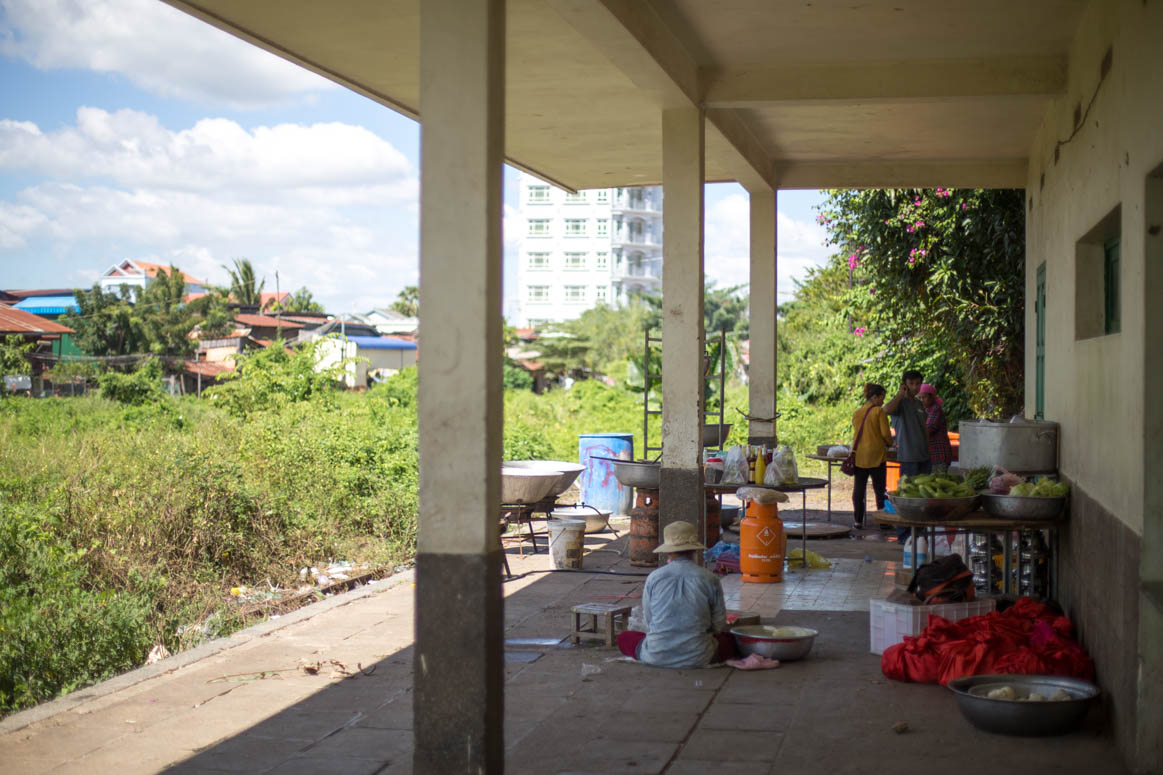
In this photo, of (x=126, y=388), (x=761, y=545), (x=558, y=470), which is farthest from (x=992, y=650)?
(x=126, y=388)

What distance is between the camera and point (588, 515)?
464 inches

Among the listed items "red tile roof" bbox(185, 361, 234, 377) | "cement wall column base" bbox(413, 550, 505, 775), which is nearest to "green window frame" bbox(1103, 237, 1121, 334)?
"cement wall column base" bbox(413, 550, 505, 775)

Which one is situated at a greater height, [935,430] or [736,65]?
[736,65]

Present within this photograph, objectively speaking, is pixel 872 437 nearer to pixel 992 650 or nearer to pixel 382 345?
pixel 992 650

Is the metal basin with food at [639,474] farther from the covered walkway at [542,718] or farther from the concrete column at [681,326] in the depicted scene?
the covered walkway at [542,718]

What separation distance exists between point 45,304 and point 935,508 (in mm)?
67451

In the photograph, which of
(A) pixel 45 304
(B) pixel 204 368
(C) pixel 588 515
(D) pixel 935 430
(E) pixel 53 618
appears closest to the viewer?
(E) pixel 53 618

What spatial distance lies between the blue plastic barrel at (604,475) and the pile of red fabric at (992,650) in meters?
7.66

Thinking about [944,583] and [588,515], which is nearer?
[944,583]

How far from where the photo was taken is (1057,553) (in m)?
7.61

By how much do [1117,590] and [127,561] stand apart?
850 cm

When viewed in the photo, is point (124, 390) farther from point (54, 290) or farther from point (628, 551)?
point (54, 290)

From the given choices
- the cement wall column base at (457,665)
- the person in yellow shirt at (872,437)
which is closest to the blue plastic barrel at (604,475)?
the person in yellow shirt at (872,437)

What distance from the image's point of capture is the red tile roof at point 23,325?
36031 millimetres
